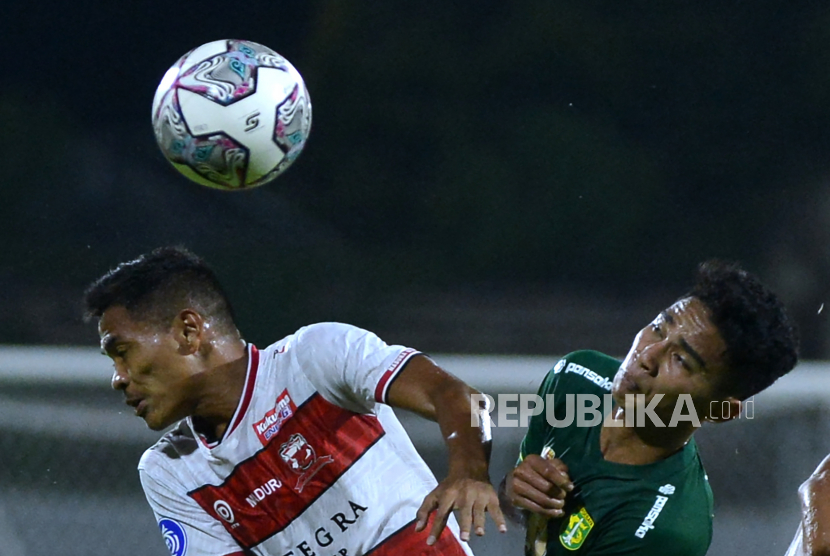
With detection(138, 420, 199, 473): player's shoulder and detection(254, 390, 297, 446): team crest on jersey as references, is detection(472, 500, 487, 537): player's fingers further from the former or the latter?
detection(138, 420, 199, 473): player's shoulder

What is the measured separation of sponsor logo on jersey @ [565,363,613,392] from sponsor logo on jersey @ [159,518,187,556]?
856mm

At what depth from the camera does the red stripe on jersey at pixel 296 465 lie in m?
2.09

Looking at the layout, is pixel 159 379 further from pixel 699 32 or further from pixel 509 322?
pixel 699 32

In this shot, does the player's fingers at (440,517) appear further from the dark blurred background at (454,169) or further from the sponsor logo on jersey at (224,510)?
the dark blurred background at (454,169)

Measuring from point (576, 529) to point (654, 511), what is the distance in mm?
146

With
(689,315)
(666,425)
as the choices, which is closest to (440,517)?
(666,425)

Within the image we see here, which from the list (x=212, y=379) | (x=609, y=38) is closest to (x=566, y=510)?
(x=212, y=379)

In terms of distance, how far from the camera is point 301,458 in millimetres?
2100

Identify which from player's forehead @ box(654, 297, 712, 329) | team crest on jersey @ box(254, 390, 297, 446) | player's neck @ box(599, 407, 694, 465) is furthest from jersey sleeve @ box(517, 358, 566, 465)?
team crest on jersey @ box(254, 390, 297, 446)

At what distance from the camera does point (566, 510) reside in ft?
6.53

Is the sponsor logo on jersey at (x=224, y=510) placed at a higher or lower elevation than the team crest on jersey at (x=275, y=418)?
lower

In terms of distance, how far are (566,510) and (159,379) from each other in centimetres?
A: 82

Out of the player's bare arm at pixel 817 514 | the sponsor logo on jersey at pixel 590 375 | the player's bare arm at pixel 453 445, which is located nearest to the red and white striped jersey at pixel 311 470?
the player's bare arm at pixel 453 445

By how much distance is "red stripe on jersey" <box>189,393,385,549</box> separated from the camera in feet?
6.85
